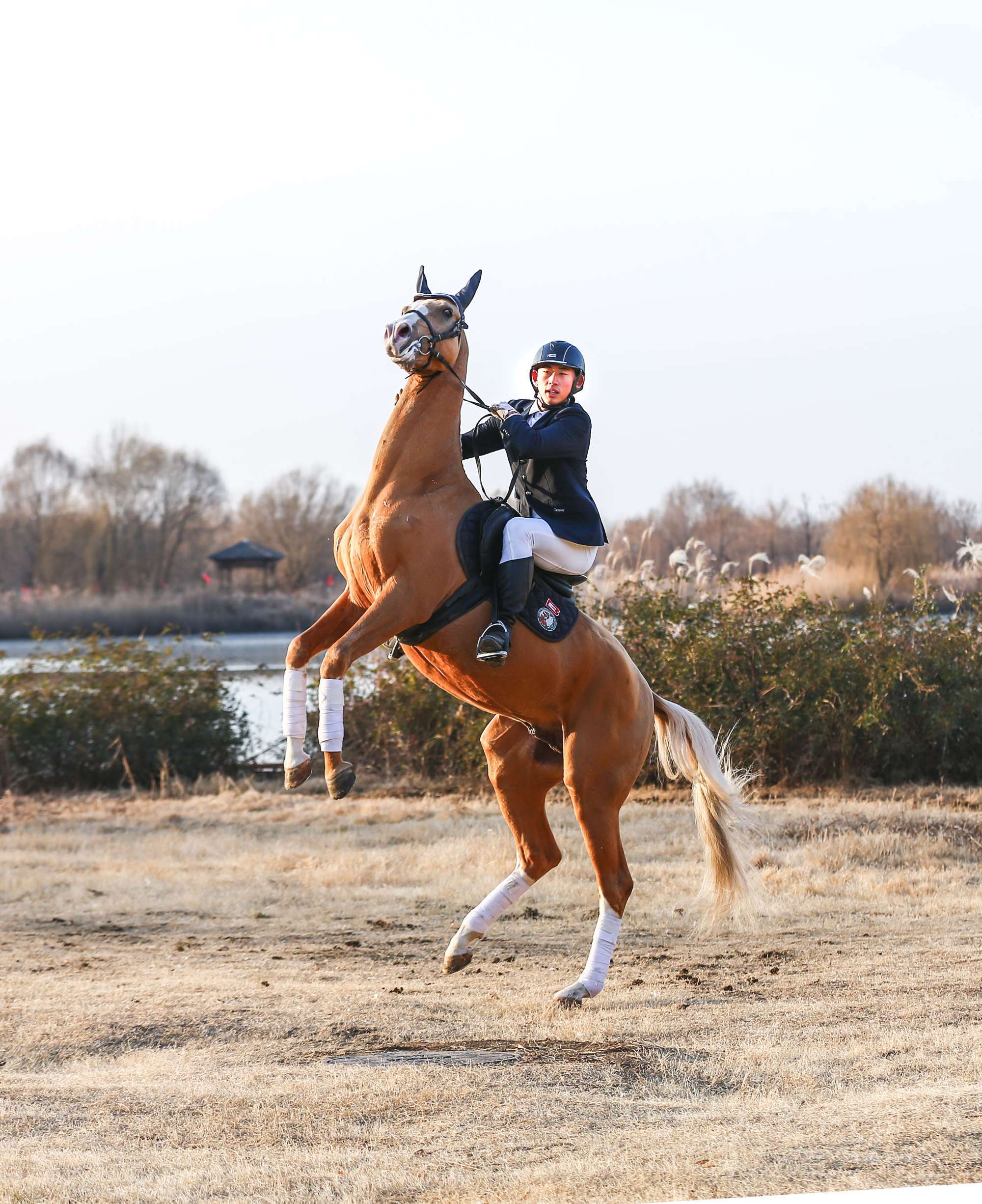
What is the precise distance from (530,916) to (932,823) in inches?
131

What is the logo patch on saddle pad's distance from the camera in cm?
569

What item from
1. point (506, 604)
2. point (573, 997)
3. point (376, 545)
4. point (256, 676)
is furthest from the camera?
point (256, 676)

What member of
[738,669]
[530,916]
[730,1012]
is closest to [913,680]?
[738,669]

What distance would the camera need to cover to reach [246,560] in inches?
1871

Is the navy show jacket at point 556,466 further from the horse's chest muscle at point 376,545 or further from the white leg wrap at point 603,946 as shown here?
the white leg wrap at point 603,946

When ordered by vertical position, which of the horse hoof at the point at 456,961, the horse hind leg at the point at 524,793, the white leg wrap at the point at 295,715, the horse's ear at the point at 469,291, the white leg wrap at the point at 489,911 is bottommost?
the horse hoof at the point at 456,961

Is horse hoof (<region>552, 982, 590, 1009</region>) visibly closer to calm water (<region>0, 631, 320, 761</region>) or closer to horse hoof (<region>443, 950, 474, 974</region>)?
horse hoof (<region>443, 950, 474, 974</region>)

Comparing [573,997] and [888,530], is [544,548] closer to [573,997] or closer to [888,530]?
[573,997]

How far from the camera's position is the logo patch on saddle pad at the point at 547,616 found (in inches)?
224

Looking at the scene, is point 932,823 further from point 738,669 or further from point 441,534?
point 441,534

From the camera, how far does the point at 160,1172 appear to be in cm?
404

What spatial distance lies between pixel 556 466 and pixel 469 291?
802mm

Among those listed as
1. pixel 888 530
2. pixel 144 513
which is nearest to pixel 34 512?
pixel 144 513

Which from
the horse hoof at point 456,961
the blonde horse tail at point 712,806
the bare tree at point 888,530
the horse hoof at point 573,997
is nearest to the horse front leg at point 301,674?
the horse hoof at point 456,961
